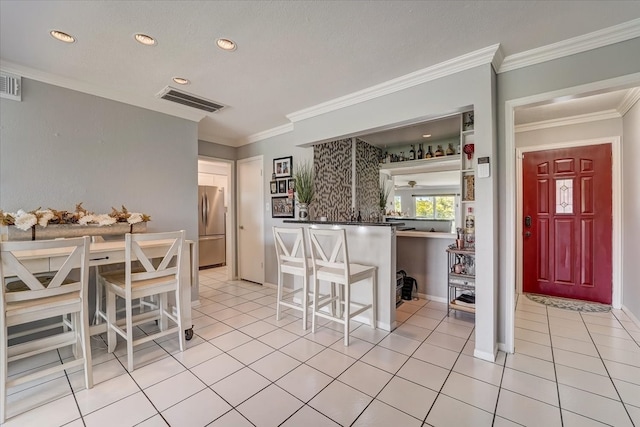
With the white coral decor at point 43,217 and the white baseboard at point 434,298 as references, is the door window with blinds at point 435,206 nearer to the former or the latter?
the white baseboard at point 434,298

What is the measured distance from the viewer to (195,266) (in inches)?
128

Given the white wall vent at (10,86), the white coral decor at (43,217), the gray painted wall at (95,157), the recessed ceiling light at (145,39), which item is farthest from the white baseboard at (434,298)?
the white wall vent at (10,86)

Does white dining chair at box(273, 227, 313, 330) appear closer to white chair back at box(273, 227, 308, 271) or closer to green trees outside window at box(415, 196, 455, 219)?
white chair back at box(273, 227, 308, 271)

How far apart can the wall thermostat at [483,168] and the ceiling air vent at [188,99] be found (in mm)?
2840

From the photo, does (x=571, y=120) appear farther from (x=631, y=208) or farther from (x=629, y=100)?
(x=631, y=208)

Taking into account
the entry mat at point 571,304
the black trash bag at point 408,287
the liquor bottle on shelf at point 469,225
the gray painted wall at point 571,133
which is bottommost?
the entry mat at point 571,304

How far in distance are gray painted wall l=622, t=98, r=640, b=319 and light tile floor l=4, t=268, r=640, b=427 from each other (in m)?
0.42

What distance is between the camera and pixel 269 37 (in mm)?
1983

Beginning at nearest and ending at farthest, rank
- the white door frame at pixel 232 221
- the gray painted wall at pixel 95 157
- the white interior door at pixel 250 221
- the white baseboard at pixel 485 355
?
the white baseboard at pixel 485 355 < the gray painted wall at pixel 95 157 < the white interior door at pixel 250 221 < the white door frame at pixel 232 221

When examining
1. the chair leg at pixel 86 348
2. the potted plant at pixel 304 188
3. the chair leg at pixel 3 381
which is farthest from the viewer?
the potted plant at pixel 304 188

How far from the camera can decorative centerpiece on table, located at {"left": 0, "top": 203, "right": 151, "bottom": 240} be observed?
7.07ft

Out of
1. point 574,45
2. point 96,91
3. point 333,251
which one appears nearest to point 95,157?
point 96,91

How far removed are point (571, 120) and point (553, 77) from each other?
76.6 inches

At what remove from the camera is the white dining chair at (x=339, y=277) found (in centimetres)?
245
